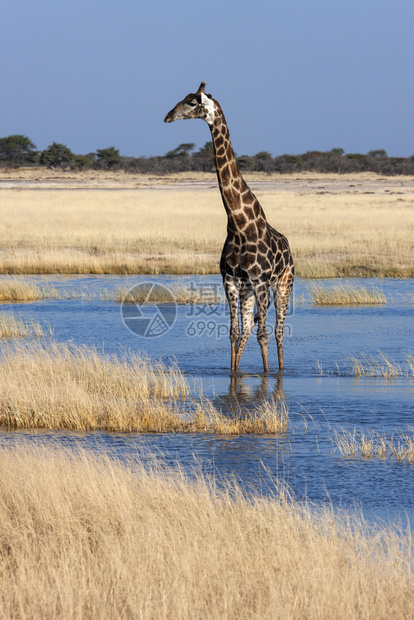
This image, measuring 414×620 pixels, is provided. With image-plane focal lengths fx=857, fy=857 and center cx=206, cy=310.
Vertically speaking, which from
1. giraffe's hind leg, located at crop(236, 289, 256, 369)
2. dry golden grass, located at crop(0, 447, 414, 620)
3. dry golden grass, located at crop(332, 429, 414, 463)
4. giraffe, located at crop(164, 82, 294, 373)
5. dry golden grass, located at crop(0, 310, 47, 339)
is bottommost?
dry golden grass, located at crop(0, 310, 47, 339)

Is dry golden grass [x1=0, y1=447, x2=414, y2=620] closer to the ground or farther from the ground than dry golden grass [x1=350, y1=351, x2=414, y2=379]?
farther from the ground

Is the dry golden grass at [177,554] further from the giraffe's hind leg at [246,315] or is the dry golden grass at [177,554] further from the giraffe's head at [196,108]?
the giraffe's head at [196,108]

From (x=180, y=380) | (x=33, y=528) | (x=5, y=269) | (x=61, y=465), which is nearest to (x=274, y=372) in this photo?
(x=180, y=380)

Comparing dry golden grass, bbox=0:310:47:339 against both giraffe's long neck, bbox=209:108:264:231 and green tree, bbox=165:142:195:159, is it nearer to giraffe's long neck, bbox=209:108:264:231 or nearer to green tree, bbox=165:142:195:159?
giraffe's long neck, bbox=209:108:264:231

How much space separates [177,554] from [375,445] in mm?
3278

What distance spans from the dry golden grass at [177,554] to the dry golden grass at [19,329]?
7426mm

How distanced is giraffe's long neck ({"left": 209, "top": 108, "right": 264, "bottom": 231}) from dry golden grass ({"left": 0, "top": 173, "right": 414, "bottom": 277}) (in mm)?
11153

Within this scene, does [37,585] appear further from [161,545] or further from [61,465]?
[61,465]

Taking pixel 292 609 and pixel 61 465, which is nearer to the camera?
pixel 292 609

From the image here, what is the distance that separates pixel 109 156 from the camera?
92.9 m

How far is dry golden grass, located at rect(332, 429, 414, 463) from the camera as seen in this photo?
748 cm

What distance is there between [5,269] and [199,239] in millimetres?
7250

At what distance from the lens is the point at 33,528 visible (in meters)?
5.48

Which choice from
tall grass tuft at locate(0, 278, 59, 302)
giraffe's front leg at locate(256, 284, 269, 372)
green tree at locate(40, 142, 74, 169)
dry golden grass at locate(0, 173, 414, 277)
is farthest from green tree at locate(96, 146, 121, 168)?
giraffe's front leg at locate(256, 284, 269, 372)
